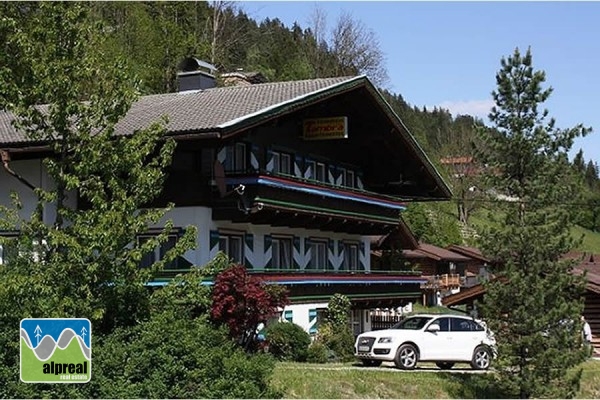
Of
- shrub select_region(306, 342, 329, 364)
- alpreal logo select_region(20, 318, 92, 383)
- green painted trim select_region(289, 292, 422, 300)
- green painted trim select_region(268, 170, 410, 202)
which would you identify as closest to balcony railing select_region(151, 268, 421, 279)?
green painted trim select_region(289, 292, 422, 300)

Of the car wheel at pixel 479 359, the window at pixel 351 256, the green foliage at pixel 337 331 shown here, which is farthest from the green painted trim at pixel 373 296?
the car wheel at pixel 479 359

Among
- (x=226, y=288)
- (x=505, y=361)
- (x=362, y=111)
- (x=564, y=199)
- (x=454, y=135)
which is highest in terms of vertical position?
(x=454, y=135)

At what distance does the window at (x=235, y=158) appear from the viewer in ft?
87.2

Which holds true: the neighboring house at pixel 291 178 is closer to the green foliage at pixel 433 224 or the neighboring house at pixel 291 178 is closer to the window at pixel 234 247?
the window at pixel 234 247

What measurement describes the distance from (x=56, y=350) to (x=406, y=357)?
1276cm

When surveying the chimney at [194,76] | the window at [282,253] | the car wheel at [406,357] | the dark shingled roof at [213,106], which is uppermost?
the chimney at [194,76]

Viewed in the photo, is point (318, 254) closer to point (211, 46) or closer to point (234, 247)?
point (234, 247)

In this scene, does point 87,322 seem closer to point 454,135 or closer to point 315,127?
point 315,127

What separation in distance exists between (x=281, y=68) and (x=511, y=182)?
173 feet

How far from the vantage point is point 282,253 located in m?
30.1

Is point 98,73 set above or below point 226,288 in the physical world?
above

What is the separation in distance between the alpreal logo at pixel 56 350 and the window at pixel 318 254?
18.0m

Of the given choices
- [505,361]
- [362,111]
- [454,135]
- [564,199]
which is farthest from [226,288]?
[454,135]

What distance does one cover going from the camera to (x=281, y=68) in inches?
2857
